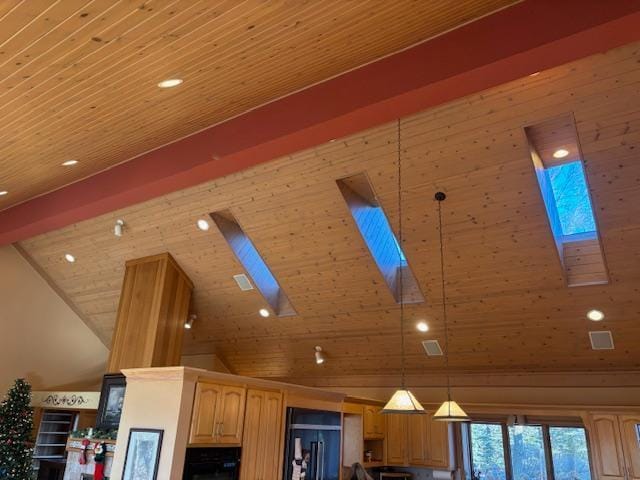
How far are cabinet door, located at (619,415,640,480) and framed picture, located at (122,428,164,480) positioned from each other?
199 inches

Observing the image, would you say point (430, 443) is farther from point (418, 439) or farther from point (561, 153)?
point (561, 153)

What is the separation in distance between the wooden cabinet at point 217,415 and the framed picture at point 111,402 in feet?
8.53

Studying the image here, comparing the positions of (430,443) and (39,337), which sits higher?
(39,337)

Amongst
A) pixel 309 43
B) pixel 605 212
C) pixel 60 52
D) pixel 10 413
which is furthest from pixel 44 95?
pixel 10 413

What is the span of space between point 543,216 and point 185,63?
3722 mm

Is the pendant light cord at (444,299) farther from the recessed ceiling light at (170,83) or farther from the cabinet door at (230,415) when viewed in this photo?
the recessed ceiling light at (170,83)

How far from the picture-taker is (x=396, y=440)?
23.5 feet

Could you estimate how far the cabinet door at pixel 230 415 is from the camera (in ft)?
15.6

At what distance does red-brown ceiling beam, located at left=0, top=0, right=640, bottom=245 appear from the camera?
2.53m

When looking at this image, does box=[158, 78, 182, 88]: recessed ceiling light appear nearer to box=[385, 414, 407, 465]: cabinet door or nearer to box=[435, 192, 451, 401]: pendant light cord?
box=[435, 192, 451, 401]: pendant light cord

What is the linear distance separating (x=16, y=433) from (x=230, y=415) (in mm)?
4500

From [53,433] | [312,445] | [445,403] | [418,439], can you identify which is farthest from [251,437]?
[53,433]

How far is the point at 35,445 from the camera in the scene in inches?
334

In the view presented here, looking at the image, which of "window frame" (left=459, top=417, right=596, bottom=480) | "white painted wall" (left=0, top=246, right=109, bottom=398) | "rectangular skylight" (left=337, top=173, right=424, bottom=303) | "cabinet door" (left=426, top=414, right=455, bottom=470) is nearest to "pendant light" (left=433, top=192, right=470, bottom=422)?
"rectangular skylight" (left=337, top=173, right=424, bottom=303)
